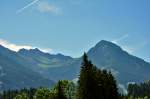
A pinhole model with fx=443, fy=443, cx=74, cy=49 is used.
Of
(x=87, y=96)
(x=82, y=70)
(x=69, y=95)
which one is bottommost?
(x=87, y=96)

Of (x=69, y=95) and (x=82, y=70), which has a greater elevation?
(x=69, y=95)

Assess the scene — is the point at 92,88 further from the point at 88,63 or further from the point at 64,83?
the point at 64,83

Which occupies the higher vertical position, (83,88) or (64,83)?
(64,83)

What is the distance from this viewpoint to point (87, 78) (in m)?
78.8

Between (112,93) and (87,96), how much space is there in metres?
11.5

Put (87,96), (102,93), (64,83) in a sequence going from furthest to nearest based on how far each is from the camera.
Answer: (64,83), (102,93), (87,96)

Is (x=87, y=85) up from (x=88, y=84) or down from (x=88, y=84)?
down

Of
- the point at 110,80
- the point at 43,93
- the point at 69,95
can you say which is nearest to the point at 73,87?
the point at 69,95

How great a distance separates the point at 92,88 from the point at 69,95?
302ft

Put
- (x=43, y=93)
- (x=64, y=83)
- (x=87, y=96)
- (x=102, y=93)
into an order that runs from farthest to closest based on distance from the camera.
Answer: (x=64, y=83)
(x=43, y=93)
(x=102, y=93)
(x=87, y=96)

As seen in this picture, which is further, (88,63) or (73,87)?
(73,87)

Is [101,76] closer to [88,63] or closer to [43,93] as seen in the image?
[88,63]

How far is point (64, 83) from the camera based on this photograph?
169m

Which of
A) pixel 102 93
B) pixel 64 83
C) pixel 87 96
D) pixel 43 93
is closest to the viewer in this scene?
pixel 87 96
